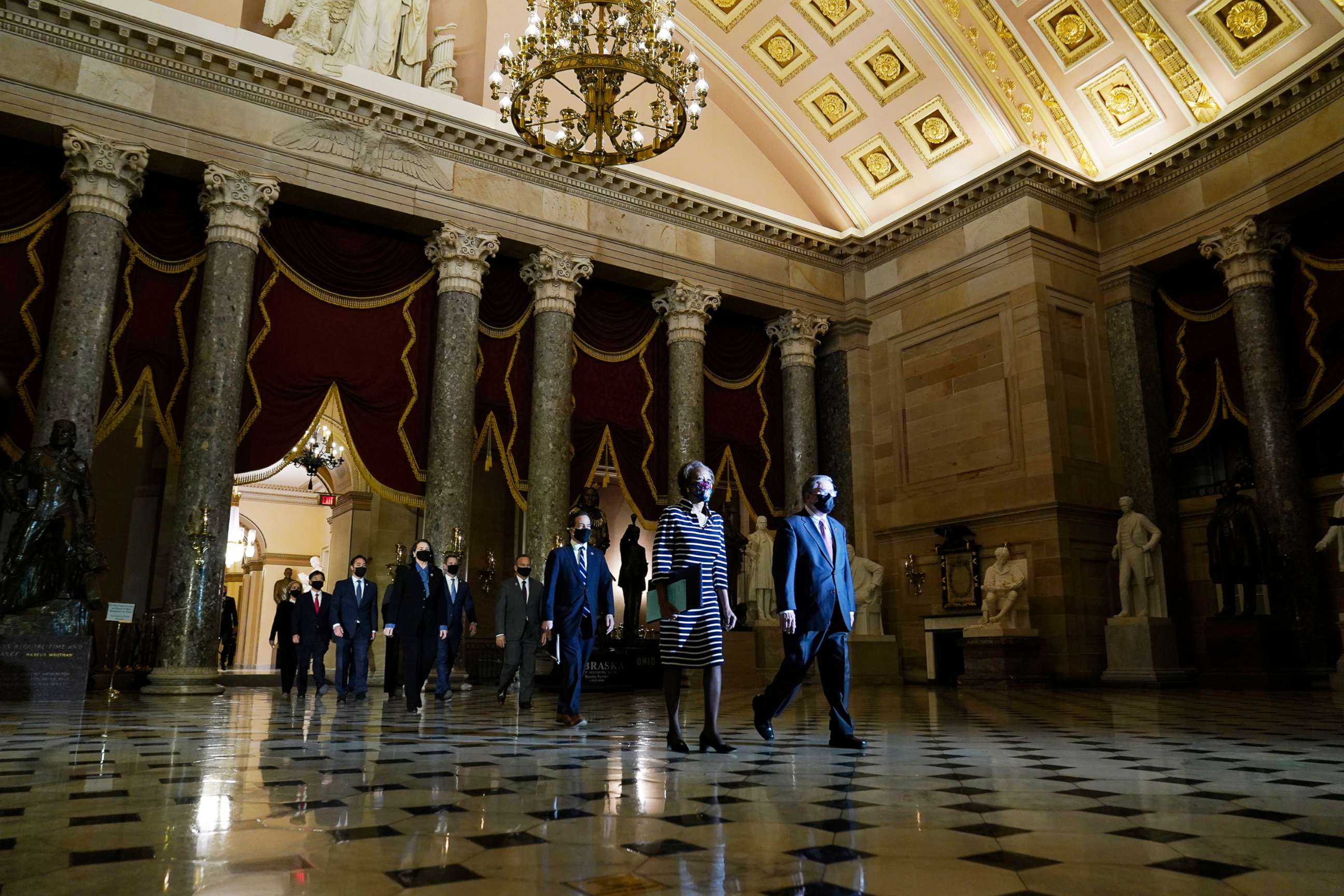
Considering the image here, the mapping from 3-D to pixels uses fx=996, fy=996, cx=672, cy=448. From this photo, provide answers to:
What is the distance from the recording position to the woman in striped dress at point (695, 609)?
16.8 ft

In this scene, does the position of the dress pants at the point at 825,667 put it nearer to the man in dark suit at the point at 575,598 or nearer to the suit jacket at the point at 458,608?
the man in dark suit at the point at 575,598

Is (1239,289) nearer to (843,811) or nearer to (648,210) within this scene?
(648,210)

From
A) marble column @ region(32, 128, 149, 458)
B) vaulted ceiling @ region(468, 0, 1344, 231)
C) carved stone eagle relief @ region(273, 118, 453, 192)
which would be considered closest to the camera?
marble column @ region(32, 128, 149, 458)

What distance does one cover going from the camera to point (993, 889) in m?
2.17

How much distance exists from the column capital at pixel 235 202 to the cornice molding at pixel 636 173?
119 cm

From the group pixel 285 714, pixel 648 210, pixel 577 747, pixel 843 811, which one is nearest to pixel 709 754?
pixel 577 747

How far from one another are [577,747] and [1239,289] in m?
13.5

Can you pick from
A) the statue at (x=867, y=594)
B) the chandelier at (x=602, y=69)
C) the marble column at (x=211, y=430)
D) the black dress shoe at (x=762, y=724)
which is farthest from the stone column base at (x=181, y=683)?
the statue at (x=867, y=594)

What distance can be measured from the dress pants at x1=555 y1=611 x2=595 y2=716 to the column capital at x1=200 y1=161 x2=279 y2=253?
27.8 ft

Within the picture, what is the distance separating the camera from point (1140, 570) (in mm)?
14039

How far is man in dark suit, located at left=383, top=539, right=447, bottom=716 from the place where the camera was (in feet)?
29.7

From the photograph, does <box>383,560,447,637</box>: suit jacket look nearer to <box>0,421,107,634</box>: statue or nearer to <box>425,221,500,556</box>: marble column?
<box>0,421,107,634</box>: statue

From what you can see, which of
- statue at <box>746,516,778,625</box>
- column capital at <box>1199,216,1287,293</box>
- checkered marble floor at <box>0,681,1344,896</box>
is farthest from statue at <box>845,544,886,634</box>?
checkered marble floor at <box>0,681,1344,896</box>

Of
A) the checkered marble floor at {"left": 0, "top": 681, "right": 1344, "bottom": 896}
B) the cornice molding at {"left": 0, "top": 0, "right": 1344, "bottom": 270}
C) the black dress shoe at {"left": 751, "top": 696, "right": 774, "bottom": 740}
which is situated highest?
the cornice molding at {"left": 0, "top": 0, "right": 1344, "bottom": 270}
